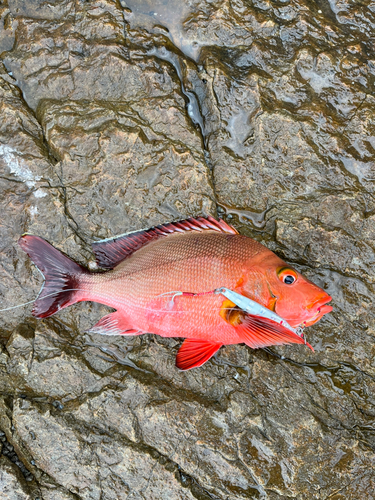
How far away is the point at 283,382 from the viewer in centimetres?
299

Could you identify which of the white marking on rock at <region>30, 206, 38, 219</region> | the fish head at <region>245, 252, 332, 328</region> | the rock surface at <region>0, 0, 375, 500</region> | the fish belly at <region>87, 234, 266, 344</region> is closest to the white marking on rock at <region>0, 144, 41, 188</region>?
the rock surface at <region>0, 0, 375, 500</region>

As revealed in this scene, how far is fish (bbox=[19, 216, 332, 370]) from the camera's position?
101 inches

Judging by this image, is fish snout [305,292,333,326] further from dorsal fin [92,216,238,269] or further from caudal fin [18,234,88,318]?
caudal fin [18,234,88,318]

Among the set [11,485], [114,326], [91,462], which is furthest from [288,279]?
[11,485]

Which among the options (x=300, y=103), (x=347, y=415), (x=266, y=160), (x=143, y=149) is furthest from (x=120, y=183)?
(x=347, y=415)

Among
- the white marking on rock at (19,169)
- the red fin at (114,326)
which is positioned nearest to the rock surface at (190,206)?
the white marking on rock at (19,169)

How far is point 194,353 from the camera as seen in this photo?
2795 millimetres

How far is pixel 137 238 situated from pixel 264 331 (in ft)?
3.76

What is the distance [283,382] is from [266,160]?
1773mm

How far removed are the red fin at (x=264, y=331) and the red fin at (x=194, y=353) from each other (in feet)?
0.94

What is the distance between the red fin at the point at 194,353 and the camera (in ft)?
9.07

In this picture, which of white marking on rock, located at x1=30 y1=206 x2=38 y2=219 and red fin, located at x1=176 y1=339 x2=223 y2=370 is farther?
white marking on rock, located at x1=30 y1=206 x2=38 y2=219

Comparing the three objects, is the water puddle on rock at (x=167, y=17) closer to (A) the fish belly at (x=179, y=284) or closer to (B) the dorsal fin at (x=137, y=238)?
(B) the dorsal fin at (x=137, y=238)

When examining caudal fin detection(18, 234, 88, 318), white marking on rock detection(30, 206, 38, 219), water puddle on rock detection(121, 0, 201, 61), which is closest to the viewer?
caudal fin detection(18, 234, 88, 318)
